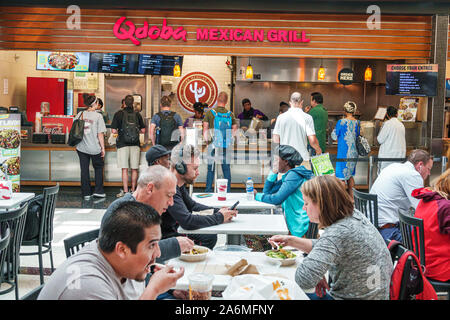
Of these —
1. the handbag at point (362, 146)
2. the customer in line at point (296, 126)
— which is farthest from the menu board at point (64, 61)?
the handbag at point (362, 146)

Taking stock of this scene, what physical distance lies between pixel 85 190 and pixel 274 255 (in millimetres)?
6404

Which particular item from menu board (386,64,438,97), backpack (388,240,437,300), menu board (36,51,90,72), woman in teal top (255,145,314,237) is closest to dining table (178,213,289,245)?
woman in teal top (255,145,314,237)

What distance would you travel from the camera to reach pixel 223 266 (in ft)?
9.72

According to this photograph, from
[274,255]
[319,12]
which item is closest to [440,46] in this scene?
[319,12]

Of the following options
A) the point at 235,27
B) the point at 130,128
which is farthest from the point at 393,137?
the point at 130,128

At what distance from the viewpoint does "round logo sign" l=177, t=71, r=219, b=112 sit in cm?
1349

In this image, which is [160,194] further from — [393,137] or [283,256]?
[393,137]

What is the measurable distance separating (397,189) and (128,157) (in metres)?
5.57

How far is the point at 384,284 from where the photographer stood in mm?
2559

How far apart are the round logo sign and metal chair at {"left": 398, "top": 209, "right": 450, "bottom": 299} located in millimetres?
10120

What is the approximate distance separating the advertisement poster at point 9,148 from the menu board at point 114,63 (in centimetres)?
357

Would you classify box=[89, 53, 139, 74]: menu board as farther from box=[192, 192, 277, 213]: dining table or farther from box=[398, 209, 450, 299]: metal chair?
box=[398, 209, 450, 299]: metal chair

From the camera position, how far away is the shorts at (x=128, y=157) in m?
9.02

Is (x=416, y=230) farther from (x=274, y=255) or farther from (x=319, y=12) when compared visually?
(x=319, y=12)
